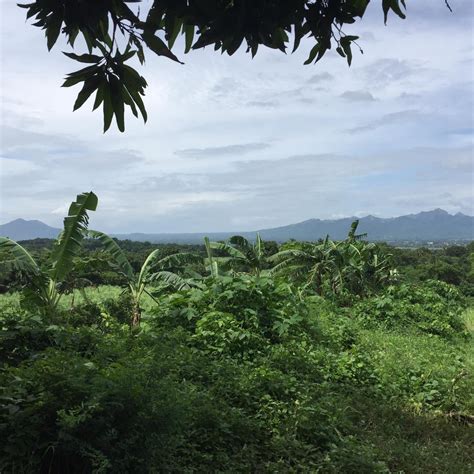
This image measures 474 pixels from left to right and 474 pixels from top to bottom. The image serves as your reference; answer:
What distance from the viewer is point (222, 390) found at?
15.9 ft

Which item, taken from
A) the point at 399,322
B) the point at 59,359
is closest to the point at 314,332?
the point at 399,322

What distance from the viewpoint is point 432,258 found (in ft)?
146

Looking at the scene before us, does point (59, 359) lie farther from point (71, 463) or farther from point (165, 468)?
point (165, 468)

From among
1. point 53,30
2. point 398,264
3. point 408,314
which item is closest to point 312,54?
point 53,30

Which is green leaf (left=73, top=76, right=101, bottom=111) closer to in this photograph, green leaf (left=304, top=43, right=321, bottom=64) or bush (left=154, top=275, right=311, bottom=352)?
green leaf (left=304, top=43, right=321, bottom=64)

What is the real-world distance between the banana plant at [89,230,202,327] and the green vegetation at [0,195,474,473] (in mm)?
68

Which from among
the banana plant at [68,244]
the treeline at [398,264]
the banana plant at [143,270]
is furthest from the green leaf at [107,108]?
the treeline at [398,264]

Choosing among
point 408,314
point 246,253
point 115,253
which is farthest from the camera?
point 246,253

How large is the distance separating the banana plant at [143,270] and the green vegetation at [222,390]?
0.07 meters

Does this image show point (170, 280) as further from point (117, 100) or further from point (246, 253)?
point (117, 100)

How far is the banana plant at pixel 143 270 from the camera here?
1097 cm

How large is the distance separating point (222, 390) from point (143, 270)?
286 inches

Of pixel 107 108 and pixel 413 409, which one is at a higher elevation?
pixel 107 108

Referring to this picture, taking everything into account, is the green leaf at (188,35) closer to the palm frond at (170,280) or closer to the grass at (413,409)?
the grass at (413,409)
